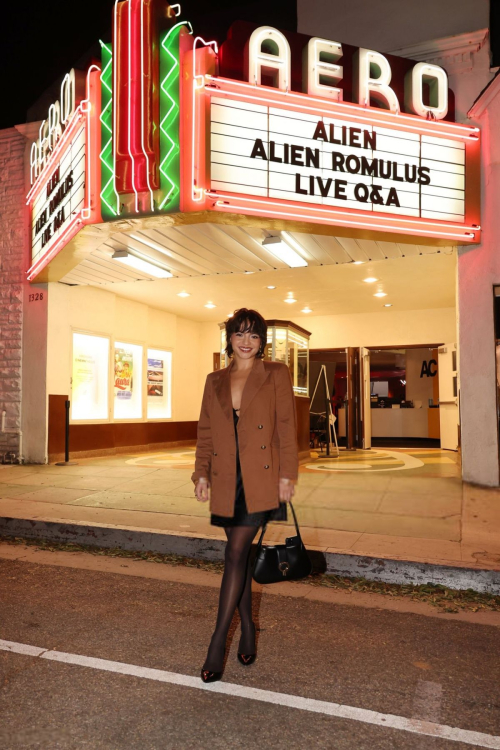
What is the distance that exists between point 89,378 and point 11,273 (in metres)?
2.83

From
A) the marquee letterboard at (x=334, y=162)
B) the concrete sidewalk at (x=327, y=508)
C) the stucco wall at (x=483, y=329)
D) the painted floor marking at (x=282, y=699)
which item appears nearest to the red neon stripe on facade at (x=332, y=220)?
the marquee letterboard at (x=334, y=162)

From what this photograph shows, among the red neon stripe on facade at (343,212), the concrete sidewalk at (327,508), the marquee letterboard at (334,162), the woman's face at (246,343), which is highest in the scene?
the marquee letterboard at (334,162)

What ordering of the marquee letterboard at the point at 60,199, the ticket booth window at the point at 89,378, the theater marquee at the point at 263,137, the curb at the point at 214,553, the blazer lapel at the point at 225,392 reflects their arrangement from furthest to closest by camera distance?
the ticket booth window at the point at 89,378, the marquee letterboard at the point at 60,199, the theater marquee at the point at 263,137, the curb at the point at 214,553, the blazer lapel at the point at 225,392

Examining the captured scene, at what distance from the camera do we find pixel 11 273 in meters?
11.7

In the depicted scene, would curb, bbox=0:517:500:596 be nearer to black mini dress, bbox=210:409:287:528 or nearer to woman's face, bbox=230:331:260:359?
black mini dress, bbox=210:409:287:528

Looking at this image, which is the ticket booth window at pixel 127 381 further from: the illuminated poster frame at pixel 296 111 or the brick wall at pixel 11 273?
the illuminated poster frame at pixel 296 111

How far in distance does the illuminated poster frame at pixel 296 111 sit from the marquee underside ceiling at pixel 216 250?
72cm

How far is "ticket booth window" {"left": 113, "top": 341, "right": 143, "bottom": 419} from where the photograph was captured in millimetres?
14578

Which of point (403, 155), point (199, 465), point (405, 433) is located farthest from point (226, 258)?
point (405, 433)

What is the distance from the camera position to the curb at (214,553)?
4.90 m

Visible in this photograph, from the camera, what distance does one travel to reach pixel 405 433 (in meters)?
21.7

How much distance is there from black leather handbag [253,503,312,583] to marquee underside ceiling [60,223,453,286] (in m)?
5.47

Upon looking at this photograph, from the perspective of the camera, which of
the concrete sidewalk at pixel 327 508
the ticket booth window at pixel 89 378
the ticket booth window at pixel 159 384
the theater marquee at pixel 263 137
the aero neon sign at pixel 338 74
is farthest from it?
the ticket booth window at pixel 159 384

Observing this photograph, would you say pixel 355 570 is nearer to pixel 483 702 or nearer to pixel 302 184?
pixel 483 702
